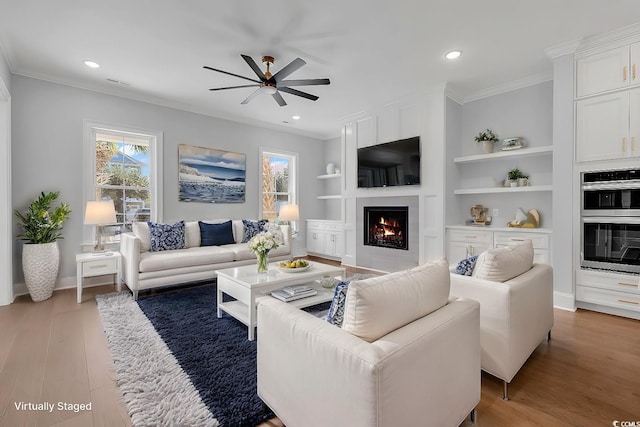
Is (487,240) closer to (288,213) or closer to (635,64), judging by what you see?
(635,64)

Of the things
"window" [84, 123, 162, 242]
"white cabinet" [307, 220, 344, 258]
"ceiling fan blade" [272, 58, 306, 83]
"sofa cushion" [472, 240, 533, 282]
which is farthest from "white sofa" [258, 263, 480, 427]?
"white cabinet" [307, 220, 344, 258]

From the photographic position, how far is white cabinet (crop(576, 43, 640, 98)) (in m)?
2.89

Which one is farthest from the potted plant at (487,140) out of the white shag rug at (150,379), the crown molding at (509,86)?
the white shag rug at (150,379)

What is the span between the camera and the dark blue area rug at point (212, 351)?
161 centimetres

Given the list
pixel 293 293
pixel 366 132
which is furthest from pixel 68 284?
pixel 366 132

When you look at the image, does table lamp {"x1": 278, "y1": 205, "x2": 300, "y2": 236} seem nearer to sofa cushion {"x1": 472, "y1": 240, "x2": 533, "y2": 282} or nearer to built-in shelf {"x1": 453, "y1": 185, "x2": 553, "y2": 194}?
built-in shelf {"x1": 453, "y1": 185, "x2": 553, "y2": 194}

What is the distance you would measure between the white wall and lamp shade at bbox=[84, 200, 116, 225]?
59 centimetres

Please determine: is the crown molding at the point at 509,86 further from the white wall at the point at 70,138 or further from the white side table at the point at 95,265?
the white side table at the point at 95,265

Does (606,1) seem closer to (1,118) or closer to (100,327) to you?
(100,327)

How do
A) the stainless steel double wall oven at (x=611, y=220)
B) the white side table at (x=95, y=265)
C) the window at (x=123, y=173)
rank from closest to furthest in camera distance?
the stainless steel double wall oven at (x=611, y=220), the white side table at (x=95, y=265), the window at (x=123, y=173)

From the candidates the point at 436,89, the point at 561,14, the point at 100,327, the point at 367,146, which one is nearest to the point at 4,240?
the point at 100,327

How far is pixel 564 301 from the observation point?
321 cm

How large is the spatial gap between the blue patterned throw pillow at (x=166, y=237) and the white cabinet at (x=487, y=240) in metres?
3.76

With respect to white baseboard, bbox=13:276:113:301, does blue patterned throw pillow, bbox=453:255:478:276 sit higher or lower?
higher
